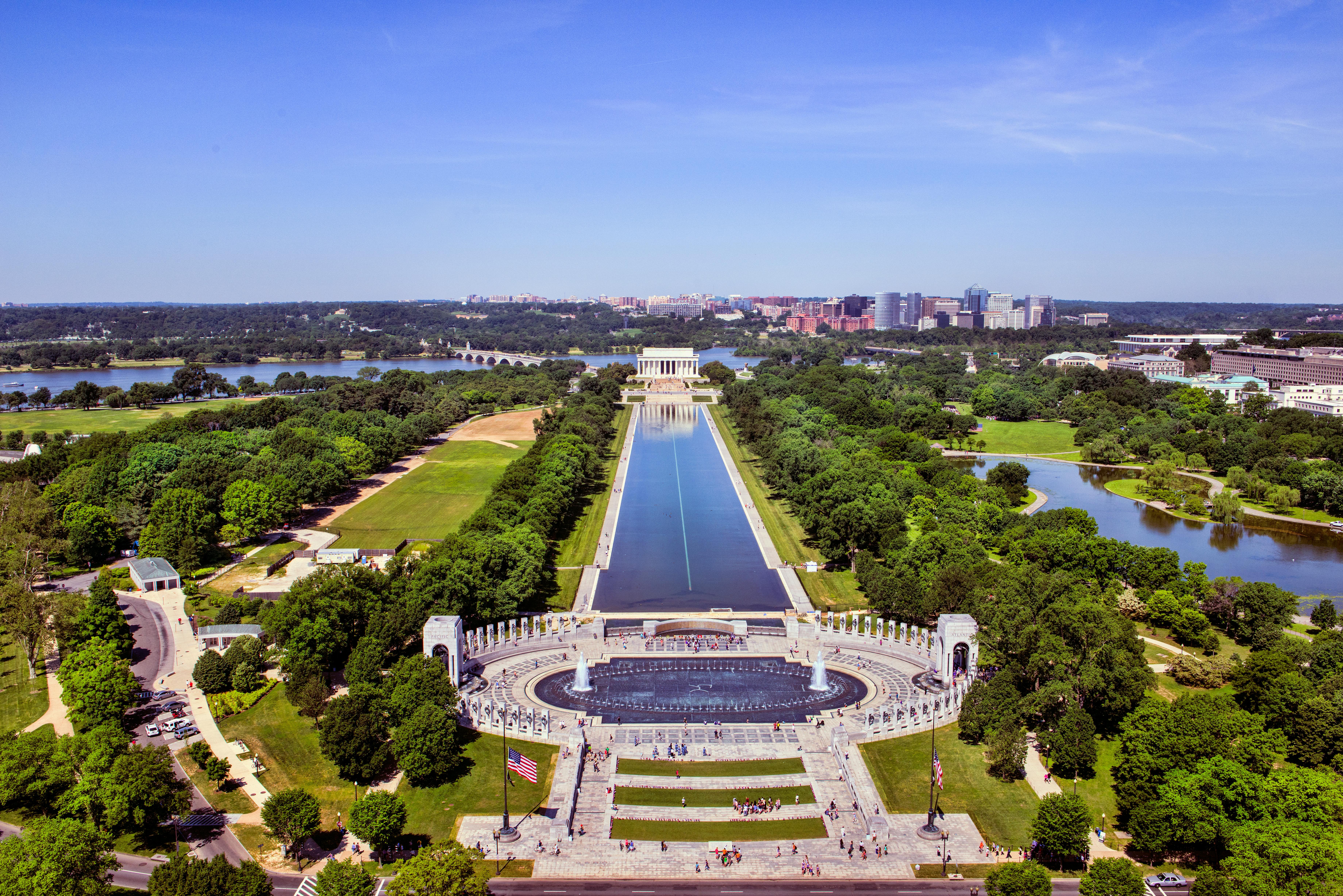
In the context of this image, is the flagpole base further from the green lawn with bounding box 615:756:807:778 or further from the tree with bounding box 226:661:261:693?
the tree with bounding box 226:661:261:693

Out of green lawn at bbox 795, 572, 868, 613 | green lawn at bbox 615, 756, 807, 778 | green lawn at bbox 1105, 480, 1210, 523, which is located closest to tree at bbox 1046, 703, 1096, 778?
green lawn at bbox 615, 756, 807, 778

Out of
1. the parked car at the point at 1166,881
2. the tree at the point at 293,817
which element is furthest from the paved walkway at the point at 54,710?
the parked car at the point at 1166,881

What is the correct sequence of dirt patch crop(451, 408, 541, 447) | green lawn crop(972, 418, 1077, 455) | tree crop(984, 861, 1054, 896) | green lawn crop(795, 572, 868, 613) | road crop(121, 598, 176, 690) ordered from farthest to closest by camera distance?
green lawn crop(972, 418, 1077, 455)
dirt patch crop(451, 408, 541, 447)
green lawn crop(795, 572, 868, 613)
road crop(121, 598, 176, 690)
tree crop(984, 861, 1054, 896)

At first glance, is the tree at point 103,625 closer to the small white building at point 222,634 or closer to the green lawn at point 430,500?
the small white building at point 222,634

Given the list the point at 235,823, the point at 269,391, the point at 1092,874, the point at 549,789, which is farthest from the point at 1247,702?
the point at 269,391

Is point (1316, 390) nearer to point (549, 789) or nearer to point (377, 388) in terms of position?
point (377, 388)
